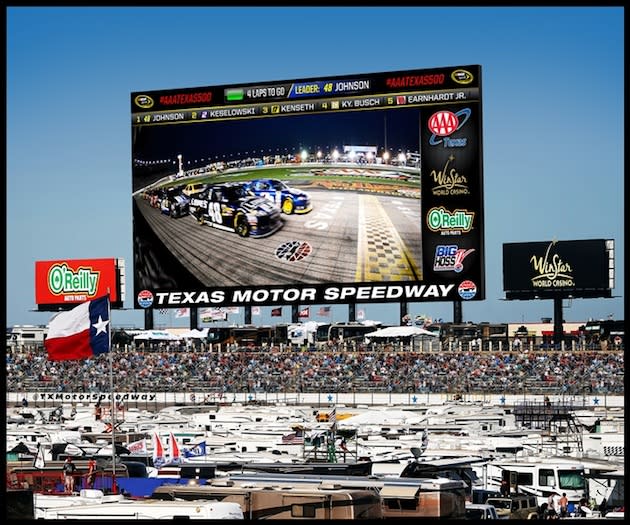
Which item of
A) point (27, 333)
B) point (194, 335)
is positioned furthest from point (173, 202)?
point (27, 333)

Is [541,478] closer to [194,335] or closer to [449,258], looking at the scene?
[449,258]

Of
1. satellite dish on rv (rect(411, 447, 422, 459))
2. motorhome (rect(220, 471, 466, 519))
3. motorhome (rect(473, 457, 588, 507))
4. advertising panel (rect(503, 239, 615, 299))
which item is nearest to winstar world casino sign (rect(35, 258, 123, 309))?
advertising panel (rect(503, 239, 615, 299))

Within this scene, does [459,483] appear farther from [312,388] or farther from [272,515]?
[312,388]

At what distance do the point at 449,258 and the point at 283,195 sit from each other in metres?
5.49

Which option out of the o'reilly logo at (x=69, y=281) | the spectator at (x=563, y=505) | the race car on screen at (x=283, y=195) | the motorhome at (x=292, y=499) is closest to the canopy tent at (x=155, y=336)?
the o'reilly logo at (x=69, y=281)

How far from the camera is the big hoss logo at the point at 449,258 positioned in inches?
1606

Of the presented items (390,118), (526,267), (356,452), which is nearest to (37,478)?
(356,452)

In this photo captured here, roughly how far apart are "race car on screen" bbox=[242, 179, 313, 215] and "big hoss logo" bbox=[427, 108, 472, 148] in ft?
14.2

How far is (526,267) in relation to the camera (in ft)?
230

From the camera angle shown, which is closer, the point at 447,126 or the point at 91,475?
the point at 91,475

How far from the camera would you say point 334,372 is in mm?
63656

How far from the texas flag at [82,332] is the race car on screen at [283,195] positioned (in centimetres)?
1603

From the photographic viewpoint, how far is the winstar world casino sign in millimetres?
67875

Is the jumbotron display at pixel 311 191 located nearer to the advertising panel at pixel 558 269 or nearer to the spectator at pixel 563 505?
the spectator at pixel 563 505
